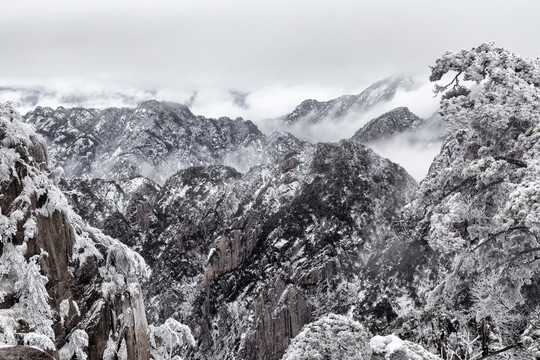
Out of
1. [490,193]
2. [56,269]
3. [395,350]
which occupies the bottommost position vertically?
[395,350]

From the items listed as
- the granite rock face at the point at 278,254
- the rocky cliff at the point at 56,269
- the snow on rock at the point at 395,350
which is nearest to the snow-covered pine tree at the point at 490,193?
the snow on rock at the point at 395,350

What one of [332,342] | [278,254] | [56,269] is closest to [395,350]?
[332,342]

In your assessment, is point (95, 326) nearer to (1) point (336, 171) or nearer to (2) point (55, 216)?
(2) point (55, 216)

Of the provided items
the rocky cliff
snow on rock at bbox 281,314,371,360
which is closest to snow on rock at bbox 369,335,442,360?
snow on rock at bbox 281,314,371,360

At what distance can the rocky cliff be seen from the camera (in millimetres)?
12758

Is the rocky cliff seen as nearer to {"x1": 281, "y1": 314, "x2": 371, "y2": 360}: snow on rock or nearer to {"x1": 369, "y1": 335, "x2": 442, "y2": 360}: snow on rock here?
{"x1": 281, "y1": 314, "x2": 371, "y2": 360}: snow on rock

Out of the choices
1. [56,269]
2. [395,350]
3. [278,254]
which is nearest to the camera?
[395,350]

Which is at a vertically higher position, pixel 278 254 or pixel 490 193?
pixel 278 254

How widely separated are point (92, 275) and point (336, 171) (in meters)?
172

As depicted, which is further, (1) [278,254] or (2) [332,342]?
(1) [278,254]

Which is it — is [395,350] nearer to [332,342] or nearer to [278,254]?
→ [332,342]

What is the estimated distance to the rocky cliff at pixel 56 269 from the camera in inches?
502

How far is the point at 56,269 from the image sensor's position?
1530 cm

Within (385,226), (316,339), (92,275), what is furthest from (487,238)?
(385,226)
